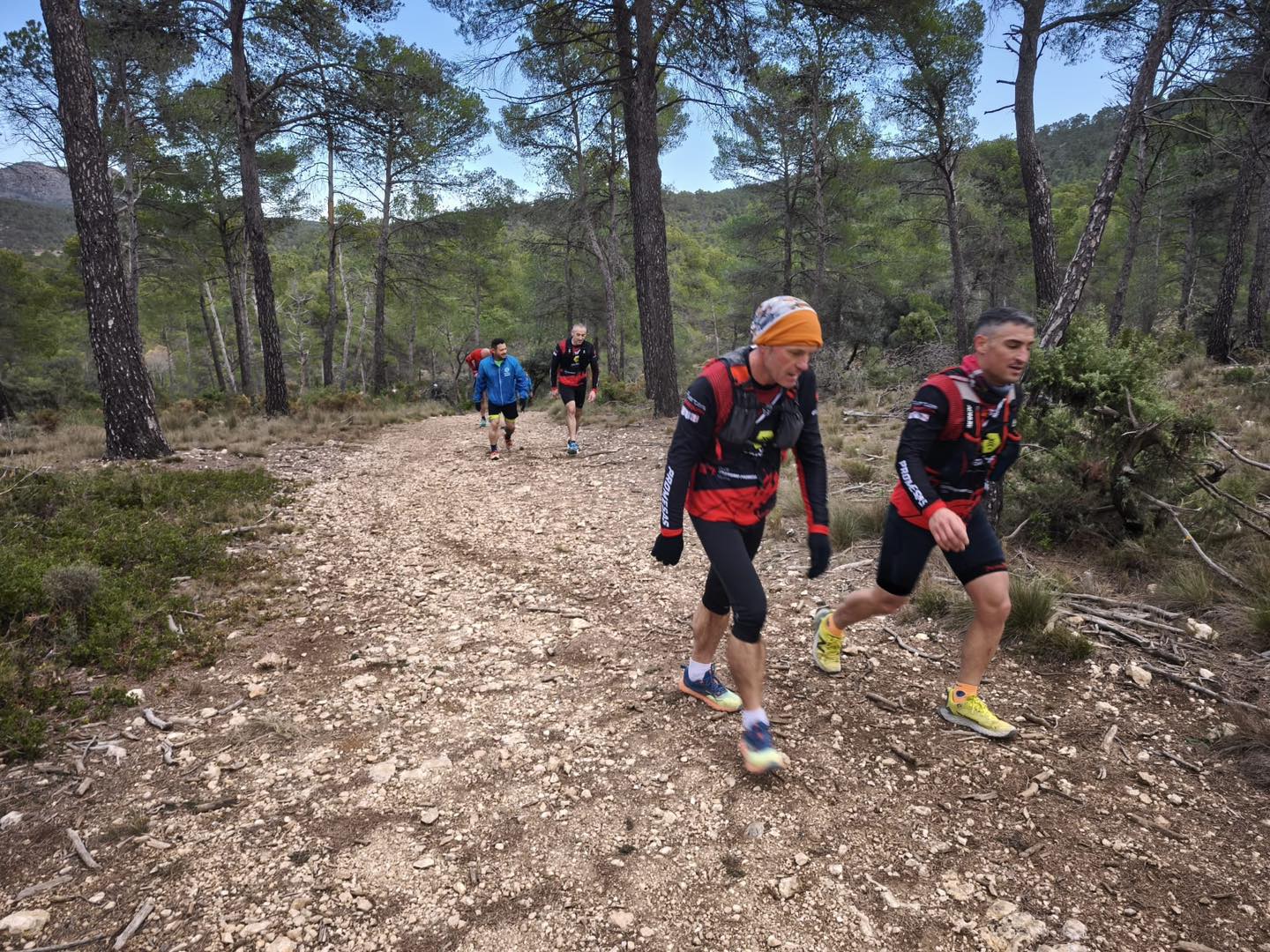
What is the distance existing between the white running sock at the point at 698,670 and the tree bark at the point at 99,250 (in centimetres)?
820

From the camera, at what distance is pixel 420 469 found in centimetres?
916

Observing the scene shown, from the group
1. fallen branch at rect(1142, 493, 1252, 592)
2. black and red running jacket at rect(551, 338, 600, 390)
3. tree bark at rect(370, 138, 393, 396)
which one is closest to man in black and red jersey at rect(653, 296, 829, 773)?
fallen branch at rect(1142, 493, 1252, 592)

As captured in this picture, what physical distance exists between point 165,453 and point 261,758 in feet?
23.3

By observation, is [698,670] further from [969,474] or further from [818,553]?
[969,474]

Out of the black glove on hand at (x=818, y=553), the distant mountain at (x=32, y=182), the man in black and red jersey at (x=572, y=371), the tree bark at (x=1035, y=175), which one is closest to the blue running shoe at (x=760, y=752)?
the black glove on hand at (x=818, y=553)

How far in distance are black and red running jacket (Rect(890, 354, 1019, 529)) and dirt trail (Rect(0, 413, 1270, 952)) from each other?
3.98 ft

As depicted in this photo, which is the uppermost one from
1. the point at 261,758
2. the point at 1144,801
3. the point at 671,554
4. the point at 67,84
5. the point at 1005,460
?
the point at 67,84

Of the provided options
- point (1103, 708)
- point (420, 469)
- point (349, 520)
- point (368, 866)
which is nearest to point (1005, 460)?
point (1103, 708)

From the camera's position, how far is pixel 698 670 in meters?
3.40

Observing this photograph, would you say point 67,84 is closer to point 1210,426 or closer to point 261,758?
point 261,758

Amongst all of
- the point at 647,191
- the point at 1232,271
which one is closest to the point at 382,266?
the point at 647,191

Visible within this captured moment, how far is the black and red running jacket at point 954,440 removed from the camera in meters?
2.91

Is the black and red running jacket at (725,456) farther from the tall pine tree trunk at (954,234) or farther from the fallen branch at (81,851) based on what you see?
the tall pine tree trunk at (954,234)

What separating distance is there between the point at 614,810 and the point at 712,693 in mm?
889
